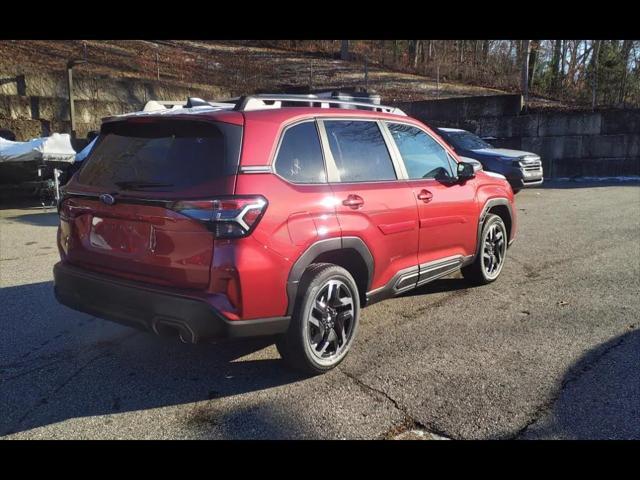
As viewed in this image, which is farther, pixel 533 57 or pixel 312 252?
pixel 533 57

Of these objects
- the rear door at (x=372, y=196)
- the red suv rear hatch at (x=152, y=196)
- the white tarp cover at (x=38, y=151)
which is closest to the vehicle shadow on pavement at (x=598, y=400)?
the rear door at (x=372, y=196)

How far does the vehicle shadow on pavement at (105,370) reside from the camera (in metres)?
3.30

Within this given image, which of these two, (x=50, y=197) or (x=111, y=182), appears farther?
(x=50, y=197)

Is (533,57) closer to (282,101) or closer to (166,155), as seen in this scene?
(282,101)

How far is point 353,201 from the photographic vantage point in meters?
3.82

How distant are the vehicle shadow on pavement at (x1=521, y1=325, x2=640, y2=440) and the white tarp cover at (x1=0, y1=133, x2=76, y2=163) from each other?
11731mm

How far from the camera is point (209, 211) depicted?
3080 millimetres

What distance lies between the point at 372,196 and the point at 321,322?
1.05 m

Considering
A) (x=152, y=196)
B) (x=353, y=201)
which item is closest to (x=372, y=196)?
(x=353, y=201)

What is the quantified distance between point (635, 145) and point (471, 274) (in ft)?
46.4

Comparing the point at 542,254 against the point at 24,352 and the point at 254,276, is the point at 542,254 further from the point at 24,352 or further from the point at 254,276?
the point at 24,352

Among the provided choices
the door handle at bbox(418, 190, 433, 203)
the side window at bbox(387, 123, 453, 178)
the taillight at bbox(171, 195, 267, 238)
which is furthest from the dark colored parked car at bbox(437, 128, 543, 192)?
the taillight at bbox(171, 195, 267, 238)

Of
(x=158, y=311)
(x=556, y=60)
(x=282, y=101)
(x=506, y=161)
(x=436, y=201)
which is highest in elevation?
(x=556, y=60)

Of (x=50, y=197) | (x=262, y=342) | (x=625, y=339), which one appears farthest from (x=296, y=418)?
(x=50, y=197)
